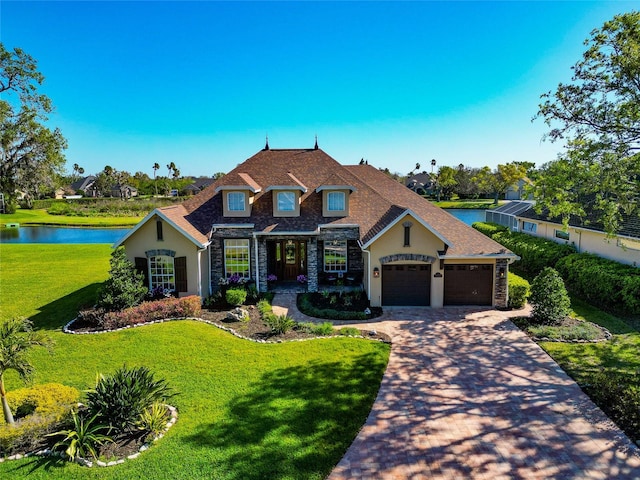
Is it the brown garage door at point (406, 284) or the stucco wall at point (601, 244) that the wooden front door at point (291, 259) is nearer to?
the brown garage door at point (406, 284)

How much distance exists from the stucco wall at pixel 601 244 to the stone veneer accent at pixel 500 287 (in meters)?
4.84

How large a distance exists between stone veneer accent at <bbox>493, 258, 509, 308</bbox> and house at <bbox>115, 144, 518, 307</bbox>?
0.05 m

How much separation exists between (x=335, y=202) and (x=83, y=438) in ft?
51.1

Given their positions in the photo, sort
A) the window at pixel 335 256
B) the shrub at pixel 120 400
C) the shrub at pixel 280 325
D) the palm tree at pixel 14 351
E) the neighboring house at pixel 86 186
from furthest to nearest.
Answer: the neighboring house at pixel 86 186, the window at pixel 335 256, the shrub at pixel 280 325, the shrub at pixel 120 400, the palm tree at pixel 14 351

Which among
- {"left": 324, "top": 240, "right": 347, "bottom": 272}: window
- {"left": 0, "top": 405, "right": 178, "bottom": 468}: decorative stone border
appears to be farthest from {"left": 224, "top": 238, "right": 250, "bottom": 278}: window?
{"left": 0, "top": 405, "right": 178, "bottom": 468}: decorative stone border

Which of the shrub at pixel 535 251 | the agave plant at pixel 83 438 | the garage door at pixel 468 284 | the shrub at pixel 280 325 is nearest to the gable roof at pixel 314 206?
the garage door at pixel 468 284

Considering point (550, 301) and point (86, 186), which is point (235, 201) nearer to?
point (550, 301)

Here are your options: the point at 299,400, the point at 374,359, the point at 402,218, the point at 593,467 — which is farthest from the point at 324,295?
the point at 593,467

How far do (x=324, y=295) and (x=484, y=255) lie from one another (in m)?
7.81

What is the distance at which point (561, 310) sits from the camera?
52.2 feet

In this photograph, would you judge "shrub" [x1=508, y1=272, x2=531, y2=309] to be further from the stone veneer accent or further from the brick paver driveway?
the brick paver driveway

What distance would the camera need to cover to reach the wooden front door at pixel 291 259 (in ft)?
72.5

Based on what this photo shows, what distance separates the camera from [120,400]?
868cm

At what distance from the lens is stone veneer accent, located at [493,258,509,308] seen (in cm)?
1822
